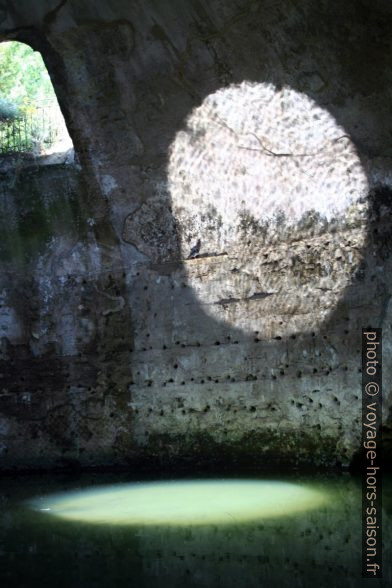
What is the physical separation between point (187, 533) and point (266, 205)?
301 centimetres

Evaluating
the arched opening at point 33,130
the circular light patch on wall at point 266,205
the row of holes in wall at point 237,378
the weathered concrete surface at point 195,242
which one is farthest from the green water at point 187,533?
the arched opening at point 33,130

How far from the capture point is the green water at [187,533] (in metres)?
3.70

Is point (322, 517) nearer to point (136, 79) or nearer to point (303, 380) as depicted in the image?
point (303, 380)

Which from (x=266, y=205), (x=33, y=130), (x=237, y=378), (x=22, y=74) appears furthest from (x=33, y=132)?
(x=22, y=74)

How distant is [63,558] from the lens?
160 inches

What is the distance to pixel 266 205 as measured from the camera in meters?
6.87

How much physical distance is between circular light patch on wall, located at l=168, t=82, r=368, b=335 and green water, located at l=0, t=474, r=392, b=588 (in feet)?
4.47

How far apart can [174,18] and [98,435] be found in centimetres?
322

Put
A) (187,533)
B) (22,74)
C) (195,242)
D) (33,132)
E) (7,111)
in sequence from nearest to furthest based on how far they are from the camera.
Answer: (187,533) → (195,242) → (33,132) → (7,111) → (22,74)

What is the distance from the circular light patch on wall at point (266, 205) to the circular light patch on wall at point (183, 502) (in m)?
1.37

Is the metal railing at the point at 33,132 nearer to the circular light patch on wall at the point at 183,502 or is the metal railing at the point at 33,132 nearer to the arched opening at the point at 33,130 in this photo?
the arched opening at the point at 33,130

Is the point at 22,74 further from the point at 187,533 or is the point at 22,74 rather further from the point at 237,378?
the point at 187,533

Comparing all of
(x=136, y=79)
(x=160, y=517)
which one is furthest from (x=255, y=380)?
(x=136, y=79)

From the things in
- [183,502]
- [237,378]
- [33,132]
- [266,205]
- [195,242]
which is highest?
[33,132]
